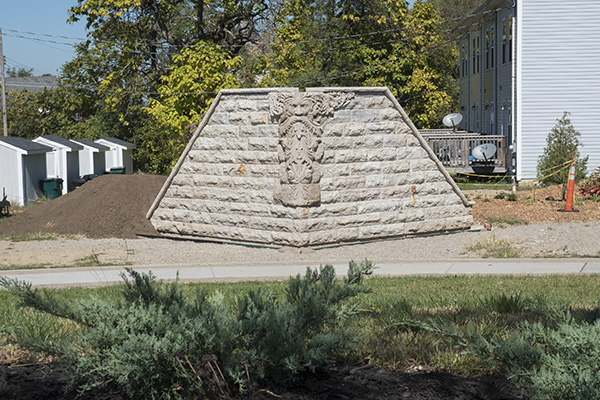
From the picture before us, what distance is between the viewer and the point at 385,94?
14602mm

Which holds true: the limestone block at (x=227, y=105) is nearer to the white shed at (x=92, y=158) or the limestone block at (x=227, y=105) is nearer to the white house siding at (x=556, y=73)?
the white house siding at (x=556, y=73)

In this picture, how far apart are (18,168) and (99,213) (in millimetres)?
7986

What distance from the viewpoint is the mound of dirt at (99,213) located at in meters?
16.5

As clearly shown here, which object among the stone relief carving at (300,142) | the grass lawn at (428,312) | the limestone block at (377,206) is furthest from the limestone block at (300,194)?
the grass lawn at (428,312)

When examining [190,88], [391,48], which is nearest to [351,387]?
[190,88]

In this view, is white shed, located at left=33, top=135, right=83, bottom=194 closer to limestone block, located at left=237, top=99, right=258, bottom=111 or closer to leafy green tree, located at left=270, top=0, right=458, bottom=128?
limestone block, located at left=237, top=99, right=258, bottom=111

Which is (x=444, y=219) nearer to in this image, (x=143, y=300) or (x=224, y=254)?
(x=224, y=254)

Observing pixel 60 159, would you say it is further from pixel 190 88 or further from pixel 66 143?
pixel 190 88

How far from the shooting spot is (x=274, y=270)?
11836 mm

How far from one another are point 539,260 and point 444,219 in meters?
3.23

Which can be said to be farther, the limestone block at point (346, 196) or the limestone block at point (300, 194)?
the limestone block at point (346, 196)

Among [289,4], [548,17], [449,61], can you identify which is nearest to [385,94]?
[548,17]

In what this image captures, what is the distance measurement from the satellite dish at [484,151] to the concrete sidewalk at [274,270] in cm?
1477

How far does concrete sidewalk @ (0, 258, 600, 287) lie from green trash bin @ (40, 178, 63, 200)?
14.1m
